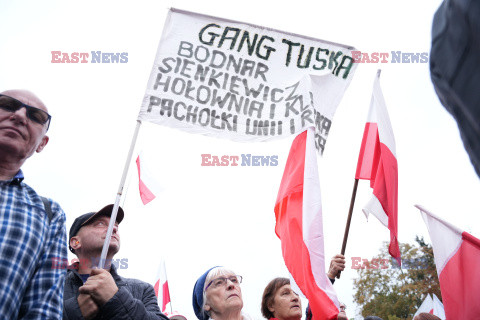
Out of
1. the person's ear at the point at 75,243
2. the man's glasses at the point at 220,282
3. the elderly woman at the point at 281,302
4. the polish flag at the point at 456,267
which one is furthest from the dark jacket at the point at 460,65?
the polish flag at the point at 456,267

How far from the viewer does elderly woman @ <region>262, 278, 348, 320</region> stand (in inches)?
166

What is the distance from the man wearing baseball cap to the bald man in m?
0.63

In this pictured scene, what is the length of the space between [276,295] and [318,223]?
0.76 m

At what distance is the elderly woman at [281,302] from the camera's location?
4215 mm

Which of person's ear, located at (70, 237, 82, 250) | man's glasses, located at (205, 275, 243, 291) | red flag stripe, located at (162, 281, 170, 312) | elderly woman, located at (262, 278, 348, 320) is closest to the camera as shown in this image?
person's ear, located at (70, 237, 82, 250)

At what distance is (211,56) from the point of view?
14.9 feet

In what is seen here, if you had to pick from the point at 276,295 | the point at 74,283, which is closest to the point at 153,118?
the point at 74,283

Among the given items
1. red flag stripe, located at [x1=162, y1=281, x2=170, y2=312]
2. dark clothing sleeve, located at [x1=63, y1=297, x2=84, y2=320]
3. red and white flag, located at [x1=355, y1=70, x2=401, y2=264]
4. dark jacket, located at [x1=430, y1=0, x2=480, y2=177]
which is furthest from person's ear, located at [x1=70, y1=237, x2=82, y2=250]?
red flag stripe, located at [x1=162, y1=281, x2=170, y2=312]

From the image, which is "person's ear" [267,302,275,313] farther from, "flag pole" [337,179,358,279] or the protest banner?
the protest banner

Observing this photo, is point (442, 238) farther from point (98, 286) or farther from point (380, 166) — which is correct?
point (98, 286)

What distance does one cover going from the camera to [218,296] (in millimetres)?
3812

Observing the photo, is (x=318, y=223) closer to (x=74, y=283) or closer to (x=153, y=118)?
(x=153, y=118)

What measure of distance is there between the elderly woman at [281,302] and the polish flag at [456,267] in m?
0.98

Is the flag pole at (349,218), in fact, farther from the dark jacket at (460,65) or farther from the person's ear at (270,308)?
the dark jacket at (460,65)
